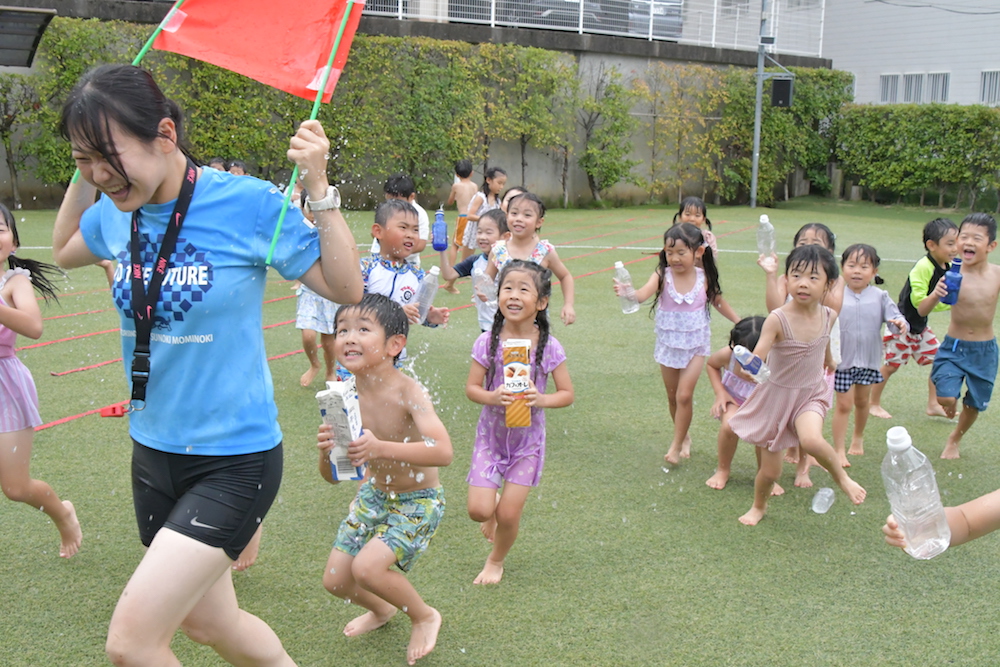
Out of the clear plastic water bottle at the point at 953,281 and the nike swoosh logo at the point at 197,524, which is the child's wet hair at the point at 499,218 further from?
the nike swoosh logo at the point at 197,524

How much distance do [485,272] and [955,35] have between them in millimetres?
25928

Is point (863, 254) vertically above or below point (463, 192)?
below

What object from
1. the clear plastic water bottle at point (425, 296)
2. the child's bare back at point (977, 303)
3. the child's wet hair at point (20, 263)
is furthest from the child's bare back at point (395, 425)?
the child's bare back at point (977, 303)

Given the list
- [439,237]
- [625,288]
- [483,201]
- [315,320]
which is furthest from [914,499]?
[483,201]

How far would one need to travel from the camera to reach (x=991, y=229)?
234 inches

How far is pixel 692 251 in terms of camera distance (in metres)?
5.84

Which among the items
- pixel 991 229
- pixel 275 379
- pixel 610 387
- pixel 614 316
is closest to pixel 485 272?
pixel 610 387

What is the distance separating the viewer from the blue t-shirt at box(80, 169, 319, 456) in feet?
8.14

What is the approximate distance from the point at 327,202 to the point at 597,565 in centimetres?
A: 256

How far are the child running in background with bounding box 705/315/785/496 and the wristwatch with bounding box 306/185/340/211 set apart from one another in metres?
3.25

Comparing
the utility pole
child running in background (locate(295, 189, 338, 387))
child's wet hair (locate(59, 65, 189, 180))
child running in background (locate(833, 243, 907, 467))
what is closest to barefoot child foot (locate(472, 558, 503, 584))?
child's wet hair (locate(59, 65, 189, 180))

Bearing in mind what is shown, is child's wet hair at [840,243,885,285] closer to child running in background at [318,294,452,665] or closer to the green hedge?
child running in background at [318,294,452,665]

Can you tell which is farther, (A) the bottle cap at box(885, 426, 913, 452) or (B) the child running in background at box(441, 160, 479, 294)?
(B) the child running in background at box(441, 160, 479, 294)

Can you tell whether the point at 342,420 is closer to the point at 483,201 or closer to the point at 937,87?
the point at 483,201
